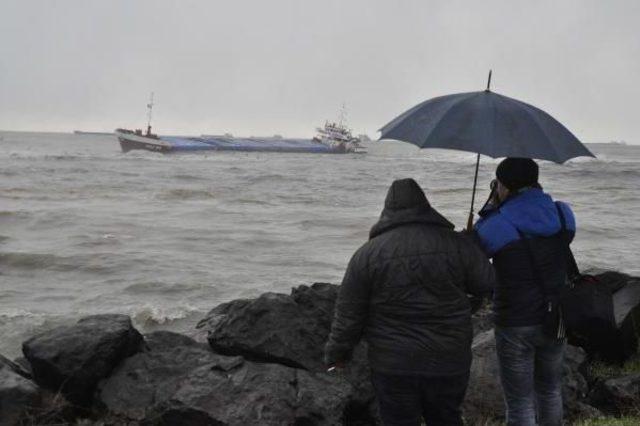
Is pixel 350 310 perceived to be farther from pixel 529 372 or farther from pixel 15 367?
pixel 15 367

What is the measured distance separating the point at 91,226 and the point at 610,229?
1703 cm

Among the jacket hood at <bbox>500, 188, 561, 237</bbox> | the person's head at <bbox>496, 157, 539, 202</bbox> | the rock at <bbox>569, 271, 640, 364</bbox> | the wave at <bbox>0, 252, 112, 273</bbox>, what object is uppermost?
the person's head at <bbox>496, 157, 539, 202</bbox>

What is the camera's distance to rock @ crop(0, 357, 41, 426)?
207 inches

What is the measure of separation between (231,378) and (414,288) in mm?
2417

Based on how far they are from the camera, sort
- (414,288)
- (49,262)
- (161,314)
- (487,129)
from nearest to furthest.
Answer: (414,288) → (487,129) → (161,314) → (49,262)

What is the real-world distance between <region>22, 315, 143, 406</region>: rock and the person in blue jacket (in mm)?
3566

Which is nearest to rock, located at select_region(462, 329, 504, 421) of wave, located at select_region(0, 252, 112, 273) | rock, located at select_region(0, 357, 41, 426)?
rock, located at select_region(0, 357, 41, 426)

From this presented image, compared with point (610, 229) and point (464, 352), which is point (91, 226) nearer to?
point (610, 229)

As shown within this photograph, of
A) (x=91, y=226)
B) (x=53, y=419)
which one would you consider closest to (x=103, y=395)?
(x=53, y=419)

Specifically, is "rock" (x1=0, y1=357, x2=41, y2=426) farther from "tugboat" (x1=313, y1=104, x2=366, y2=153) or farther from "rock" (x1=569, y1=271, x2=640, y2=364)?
"tugboat" (x1=313, y1=104, x2=366, y2=153)

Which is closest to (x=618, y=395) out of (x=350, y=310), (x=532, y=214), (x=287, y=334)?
(x=287, y=334)

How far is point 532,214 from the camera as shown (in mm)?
3719

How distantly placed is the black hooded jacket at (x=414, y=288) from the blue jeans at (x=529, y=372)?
25.2 inches

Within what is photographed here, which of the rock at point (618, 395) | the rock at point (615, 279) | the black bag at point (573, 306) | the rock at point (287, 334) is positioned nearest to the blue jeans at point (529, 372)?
the black bag at point (573, 306)
